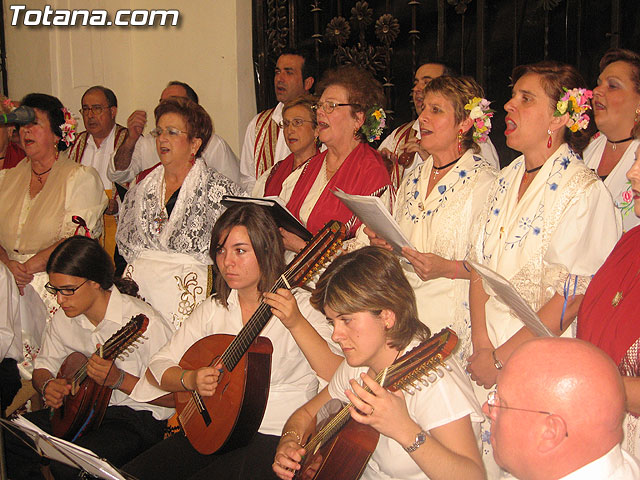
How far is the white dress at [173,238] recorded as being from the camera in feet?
12.3

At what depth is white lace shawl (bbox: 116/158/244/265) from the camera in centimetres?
383

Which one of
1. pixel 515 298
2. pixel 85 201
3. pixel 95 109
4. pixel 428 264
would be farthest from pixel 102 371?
pixel 95 109

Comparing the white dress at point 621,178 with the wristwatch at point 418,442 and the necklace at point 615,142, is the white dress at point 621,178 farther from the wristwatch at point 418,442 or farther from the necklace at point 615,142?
the wristwatch at point 418,442

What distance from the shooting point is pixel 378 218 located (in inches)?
108

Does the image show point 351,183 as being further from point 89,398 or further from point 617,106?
point 89,398

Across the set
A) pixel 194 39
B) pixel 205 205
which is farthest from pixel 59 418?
pixel 194 39

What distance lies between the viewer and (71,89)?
650cm

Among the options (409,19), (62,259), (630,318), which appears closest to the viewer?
(630,318)

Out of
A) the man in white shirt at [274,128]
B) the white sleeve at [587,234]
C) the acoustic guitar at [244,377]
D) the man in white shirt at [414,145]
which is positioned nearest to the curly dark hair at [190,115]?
the man in white shirt at [414,145]

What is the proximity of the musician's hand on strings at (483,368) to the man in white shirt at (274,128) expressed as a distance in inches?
115

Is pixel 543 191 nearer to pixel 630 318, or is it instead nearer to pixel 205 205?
pixel 630 318

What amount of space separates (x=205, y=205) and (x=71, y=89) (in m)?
3.30

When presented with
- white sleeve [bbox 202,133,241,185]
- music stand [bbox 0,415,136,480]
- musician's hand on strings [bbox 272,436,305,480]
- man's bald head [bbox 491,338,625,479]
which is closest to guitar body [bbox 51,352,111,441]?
music stand [bbox 0,415,136,480]

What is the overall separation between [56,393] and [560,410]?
2419mm
